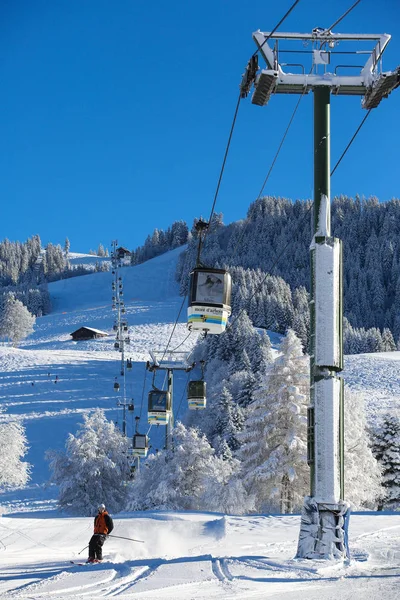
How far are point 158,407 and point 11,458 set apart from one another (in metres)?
28.2

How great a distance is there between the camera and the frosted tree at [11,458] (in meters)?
53.1

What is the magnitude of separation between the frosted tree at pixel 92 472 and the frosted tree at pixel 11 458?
437 cm

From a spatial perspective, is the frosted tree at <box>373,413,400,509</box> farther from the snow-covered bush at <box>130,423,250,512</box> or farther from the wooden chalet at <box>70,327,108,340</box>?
the wooden chalet at <box>70,327,108,340</box>

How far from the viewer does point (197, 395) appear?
31.6 m

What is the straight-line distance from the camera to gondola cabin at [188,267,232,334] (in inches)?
539

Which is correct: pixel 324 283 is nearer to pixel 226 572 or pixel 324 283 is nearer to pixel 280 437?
pixel 226 572

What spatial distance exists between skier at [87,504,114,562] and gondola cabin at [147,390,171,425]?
54.7 ft

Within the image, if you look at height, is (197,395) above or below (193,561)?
above

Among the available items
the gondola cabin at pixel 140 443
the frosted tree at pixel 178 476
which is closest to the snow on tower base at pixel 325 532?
the gondola cabin at pixel 140 443

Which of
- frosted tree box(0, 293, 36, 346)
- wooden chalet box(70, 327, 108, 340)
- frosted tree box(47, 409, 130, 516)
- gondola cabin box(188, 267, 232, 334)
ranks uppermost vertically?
frosted tree box(0, 293, 36, 346)

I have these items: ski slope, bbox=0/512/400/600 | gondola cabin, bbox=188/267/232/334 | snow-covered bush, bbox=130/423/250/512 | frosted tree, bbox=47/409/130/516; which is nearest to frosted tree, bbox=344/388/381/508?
snow-covered bush, bbox=130/423/250/512

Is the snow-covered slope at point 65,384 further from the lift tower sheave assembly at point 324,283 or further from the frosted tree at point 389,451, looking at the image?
the lift tower sheave assembly at point 324,283

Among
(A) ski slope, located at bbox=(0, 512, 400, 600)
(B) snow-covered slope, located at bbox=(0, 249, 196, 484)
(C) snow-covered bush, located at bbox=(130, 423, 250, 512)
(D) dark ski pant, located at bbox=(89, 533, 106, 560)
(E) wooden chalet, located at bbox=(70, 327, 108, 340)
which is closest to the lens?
(A) ski slope, located at bbox=(0, 512, 400, 600)

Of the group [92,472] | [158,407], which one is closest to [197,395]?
[158,407]
